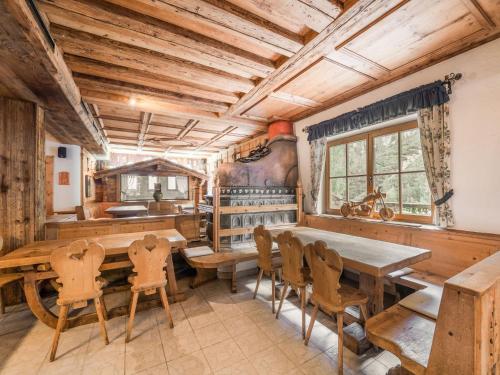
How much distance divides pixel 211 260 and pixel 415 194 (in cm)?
271

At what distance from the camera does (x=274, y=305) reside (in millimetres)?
2459

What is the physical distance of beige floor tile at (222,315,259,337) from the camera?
211cm

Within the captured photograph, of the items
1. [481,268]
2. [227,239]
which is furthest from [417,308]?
[227,239]

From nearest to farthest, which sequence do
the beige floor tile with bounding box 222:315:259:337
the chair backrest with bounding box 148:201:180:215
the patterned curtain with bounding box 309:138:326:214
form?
the beige floor tile with bounding box 222:315:259:337 → the patterned curtain with bounding box 309:138:326:214 → the chair backrest with bounding box 148:201:180:215

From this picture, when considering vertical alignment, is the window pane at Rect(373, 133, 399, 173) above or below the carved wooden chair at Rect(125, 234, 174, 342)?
above

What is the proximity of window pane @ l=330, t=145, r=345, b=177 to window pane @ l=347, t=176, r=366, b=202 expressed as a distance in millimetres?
221

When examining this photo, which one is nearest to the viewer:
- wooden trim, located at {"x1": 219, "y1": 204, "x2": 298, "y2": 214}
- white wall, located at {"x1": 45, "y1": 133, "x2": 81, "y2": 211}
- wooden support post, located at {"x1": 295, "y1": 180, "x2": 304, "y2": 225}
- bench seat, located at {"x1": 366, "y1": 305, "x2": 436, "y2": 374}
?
bench seat, located at {"x1": 366, "y1": 305, "x2": 436, "y2": 374}

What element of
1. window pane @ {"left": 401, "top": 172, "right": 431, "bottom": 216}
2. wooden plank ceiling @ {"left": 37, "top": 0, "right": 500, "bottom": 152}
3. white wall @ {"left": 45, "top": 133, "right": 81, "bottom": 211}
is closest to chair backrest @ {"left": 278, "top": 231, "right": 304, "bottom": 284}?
window pane @ {"left": 401, "top": 172, "right": 431, "bottom": 216}

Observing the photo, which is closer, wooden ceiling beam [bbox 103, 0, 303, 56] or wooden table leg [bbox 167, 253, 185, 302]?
wooden ceiling beam [bbox 103, 0, 303, 56]

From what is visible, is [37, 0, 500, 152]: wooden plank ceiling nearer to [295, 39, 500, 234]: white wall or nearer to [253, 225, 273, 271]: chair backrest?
[295, 39, 500, 234]: white wall

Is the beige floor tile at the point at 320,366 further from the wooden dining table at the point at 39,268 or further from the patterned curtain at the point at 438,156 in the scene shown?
the patterned curtain at the point at 438,156

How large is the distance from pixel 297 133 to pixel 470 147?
2.55m

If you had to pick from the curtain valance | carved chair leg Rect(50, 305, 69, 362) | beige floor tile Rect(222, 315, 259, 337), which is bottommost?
beige floor tile Rect(222, 315, 259, 337)

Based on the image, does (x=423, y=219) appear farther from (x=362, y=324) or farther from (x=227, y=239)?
(x=227, y=239)
